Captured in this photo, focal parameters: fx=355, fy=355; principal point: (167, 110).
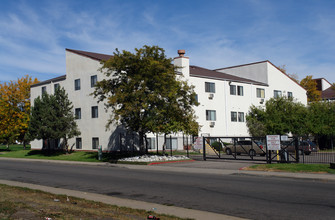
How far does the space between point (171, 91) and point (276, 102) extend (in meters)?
25.7

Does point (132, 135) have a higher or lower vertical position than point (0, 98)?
lower

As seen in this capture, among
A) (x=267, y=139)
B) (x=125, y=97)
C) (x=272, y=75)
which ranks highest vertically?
(x=272, y=75)

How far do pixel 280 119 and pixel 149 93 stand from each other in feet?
81.8

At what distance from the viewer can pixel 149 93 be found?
2716cm

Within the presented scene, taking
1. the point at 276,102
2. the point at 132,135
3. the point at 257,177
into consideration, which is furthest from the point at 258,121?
the point at 257,177

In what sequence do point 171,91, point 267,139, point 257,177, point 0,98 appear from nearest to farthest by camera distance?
1. point 257,177
2. point 267,139
3. point 171,91
4. point 0,98

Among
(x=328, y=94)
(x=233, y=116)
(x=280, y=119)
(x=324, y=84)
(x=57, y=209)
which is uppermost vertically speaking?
(x=324, y=84)

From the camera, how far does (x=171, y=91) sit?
26797 mm

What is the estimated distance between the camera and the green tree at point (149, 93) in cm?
2638

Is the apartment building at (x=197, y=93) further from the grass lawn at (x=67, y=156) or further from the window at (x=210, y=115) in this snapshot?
the grass lawn at (x=67, y=156)

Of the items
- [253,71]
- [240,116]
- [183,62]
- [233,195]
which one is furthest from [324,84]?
[233,195]

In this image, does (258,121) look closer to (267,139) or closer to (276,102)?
(276,102)

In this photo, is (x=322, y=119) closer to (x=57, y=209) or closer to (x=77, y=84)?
(x=77, y=84)

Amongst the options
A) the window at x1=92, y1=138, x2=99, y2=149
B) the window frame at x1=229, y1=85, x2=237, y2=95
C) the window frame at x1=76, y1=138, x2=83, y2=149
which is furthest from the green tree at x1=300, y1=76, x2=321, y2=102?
the window frame at x1=76, y1=138, x2=83, y2=149
